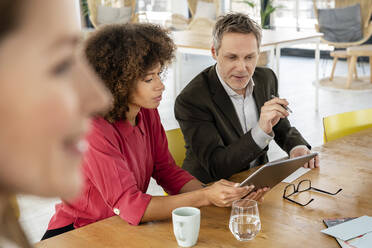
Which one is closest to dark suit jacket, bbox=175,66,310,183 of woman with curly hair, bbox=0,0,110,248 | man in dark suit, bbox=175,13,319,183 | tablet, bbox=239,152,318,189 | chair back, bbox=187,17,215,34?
man in dark suit, bbox=175,13,319,183

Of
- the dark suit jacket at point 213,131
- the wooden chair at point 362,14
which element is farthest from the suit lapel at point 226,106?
the wooden chair at point 362,14

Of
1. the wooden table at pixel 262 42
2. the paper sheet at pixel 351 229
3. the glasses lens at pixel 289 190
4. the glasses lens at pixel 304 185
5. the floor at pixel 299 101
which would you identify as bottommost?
the floor at pixel 299 101

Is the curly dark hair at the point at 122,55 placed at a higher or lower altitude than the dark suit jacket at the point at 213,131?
higher

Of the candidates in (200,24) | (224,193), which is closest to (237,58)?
(224,193)

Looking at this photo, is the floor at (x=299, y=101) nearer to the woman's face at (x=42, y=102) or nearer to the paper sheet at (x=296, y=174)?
the paper sheet at (x=296, y=174)

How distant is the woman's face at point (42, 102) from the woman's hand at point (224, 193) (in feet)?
3.78

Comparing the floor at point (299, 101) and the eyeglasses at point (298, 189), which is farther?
the floor at point (299, 101)

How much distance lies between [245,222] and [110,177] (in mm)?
443

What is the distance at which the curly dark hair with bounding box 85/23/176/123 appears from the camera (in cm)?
142

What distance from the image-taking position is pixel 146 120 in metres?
1.72

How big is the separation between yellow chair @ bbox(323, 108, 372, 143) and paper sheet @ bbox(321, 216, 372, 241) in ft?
3.50

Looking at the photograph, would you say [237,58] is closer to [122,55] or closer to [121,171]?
[122,55]

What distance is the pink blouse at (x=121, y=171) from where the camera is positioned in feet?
4.56

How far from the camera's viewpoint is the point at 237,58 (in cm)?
210
